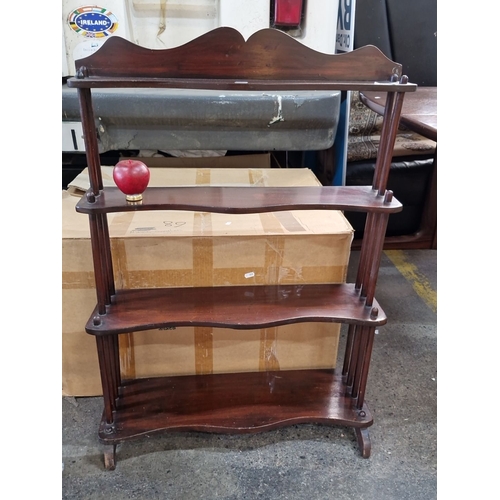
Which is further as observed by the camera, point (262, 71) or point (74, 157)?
point (74, 157)

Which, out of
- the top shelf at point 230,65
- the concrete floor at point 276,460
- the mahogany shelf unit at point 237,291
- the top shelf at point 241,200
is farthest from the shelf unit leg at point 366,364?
the top shelf at point 230,65

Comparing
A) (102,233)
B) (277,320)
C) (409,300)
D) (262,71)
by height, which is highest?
(262,71)

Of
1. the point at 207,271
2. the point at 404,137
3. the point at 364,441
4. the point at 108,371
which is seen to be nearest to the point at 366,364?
the point at 364,441

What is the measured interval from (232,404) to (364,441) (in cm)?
39

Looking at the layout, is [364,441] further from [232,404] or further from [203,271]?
[203,271]

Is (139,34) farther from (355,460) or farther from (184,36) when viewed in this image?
(355,460)

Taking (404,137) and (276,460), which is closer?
(276,460)

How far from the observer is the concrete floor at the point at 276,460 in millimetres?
1197

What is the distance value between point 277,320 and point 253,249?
234mm

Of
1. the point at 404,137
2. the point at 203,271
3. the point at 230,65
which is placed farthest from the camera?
the point at 404,137

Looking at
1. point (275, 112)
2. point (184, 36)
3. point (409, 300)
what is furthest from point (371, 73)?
point (409, 300)

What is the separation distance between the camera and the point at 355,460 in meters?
1.29

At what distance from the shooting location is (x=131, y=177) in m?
0.98

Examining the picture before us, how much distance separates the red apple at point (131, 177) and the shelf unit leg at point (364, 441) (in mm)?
920
